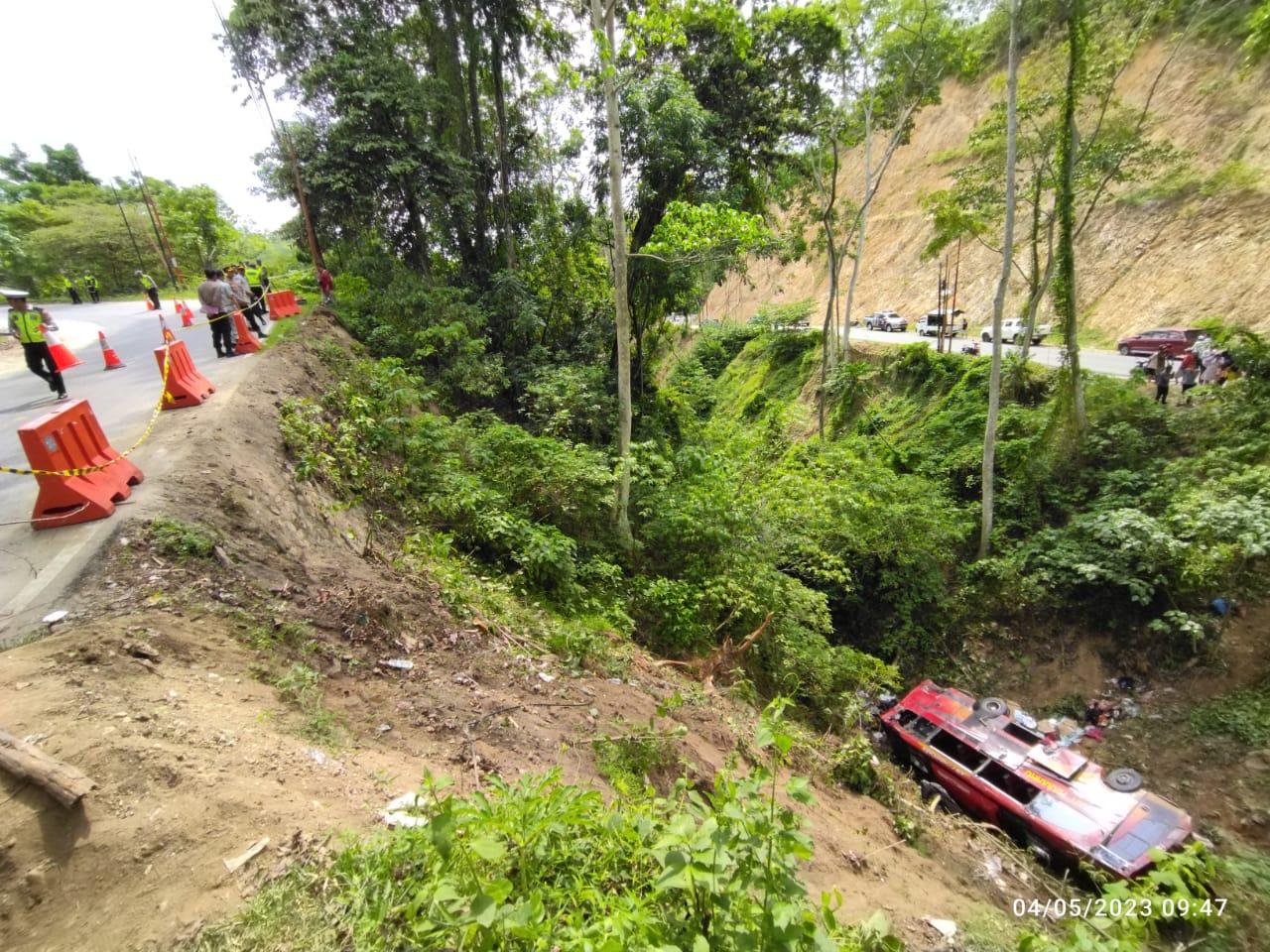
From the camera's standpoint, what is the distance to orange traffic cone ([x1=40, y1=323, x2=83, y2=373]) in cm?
790

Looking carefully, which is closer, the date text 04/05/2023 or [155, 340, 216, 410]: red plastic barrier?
the date text 04/05/2023

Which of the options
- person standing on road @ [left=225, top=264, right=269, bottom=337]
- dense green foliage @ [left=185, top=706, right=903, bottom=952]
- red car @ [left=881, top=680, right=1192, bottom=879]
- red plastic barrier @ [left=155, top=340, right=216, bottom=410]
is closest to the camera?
dense green foliage @ [left=185, top=706, right=903, bottom=952]

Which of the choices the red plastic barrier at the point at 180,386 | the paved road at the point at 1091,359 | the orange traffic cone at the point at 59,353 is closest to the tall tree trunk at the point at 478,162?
the red plastic barrier at the point at 180,386

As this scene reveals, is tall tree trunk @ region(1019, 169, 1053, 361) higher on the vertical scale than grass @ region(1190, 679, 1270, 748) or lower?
higher

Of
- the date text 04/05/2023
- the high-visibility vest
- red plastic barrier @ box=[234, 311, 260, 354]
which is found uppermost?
the high-visibility vest

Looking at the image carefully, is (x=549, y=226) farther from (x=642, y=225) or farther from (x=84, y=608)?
(x=84, y=608)

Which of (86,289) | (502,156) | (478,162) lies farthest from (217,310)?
(86,289)

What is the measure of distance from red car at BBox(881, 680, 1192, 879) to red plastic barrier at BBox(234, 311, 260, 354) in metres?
12.9

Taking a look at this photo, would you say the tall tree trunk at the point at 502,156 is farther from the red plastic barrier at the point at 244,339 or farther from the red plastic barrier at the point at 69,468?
the red plastic barrier at the point at 69,468

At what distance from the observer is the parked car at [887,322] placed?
86.7ft

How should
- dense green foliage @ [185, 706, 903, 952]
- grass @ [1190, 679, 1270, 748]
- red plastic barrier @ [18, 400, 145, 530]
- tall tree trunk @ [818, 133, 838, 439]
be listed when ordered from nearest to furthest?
dense green foliage @ [185, 706, 903, 952] → red plastic barrier @ [18, 400, 145, 530] → grass @ [1190, 679, 1270, 748] → tall tree trunk @ [818, 133, 838, 439]

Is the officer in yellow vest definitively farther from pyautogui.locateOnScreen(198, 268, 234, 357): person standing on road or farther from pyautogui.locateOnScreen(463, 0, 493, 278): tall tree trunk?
pyautogui.locateOnScreen(463, 0, 493, 278): tall tree trunk

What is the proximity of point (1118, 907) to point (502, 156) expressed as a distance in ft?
56.2

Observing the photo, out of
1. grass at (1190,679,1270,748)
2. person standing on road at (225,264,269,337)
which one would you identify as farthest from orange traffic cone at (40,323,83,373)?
grass at (1190,679,1270,748)
